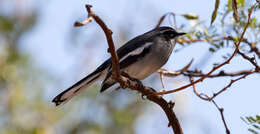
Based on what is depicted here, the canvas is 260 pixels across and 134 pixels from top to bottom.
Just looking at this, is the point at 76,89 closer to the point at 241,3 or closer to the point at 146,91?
the point at 146,91

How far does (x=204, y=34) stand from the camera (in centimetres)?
309

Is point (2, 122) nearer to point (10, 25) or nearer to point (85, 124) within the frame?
point (85, 124)

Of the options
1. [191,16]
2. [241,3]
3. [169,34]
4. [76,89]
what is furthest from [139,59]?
[241,3]

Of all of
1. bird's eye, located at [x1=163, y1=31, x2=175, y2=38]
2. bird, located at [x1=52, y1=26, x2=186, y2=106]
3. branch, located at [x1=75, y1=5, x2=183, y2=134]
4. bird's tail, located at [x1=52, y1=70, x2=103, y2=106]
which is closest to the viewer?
branch, located at [x1=75, y1=5, x2=183, y2=134]

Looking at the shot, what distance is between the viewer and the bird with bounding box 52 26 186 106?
358 cm

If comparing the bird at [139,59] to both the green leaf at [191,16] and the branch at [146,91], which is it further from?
the branch at [146,91]

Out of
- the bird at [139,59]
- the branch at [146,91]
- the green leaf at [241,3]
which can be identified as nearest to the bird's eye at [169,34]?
the bird at [139,59]

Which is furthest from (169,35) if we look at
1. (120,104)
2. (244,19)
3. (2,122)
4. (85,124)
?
(2,122)

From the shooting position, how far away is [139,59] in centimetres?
388

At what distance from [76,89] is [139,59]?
72 centimetres

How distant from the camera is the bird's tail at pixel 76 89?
3270mm

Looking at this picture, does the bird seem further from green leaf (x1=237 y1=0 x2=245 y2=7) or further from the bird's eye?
green leaf (x1=237 y1=0 x2=245 y2=7)

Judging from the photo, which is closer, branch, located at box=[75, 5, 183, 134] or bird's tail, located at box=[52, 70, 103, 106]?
branch, located at box=[75, 5, 183, 134]

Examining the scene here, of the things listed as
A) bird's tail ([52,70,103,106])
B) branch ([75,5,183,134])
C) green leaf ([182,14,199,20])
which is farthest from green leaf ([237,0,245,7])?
bird's tail ([52,70,103,106])
